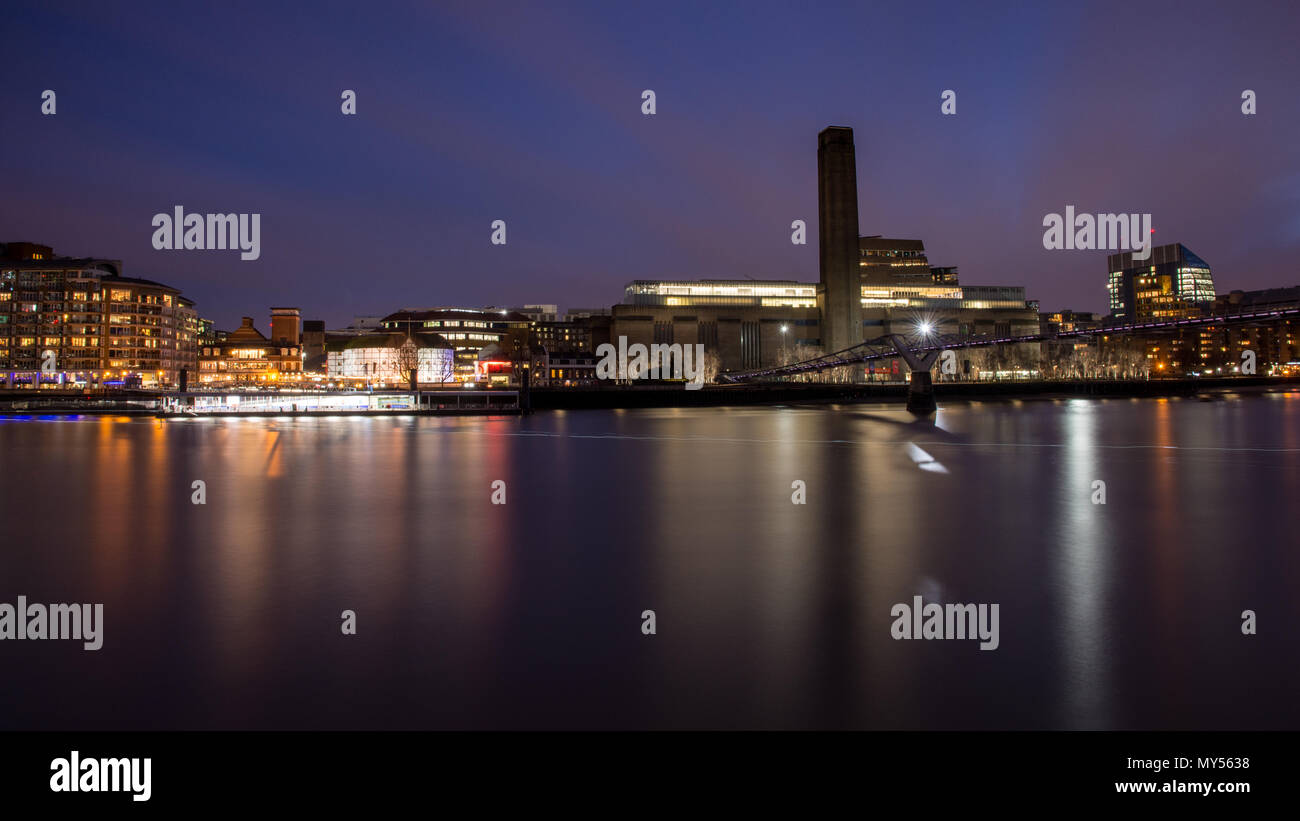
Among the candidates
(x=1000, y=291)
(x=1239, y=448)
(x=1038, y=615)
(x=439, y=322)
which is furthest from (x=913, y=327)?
(x=1038, y=615)

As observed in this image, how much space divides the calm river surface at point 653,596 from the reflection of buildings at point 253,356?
13499 centimetres

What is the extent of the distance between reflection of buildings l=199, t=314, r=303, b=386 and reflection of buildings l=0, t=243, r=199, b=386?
2271 cm

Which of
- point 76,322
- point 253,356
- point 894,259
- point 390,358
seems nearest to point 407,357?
point 390,358

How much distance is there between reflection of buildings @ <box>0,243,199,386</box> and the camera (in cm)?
10325

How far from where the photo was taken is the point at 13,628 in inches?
254

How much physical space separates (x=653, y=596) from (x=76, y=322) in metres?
128

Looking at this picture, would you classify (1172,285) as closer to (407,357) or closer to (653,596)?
(407,357)

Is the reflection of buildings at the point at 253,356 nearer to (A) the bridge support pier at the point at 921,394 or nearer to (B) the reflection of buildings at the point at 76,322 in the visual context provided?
(B) the reflection of buildings at the point at 76,322

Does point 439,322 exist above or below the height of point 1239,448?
above

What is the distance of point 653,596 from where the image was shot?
723 centimetres

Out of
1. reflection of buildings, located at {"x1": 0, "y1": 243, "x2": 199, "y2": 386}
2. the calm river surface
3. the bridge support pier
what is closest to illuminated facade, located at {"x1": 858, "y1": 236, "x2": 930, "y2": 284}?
the bridge support pier
